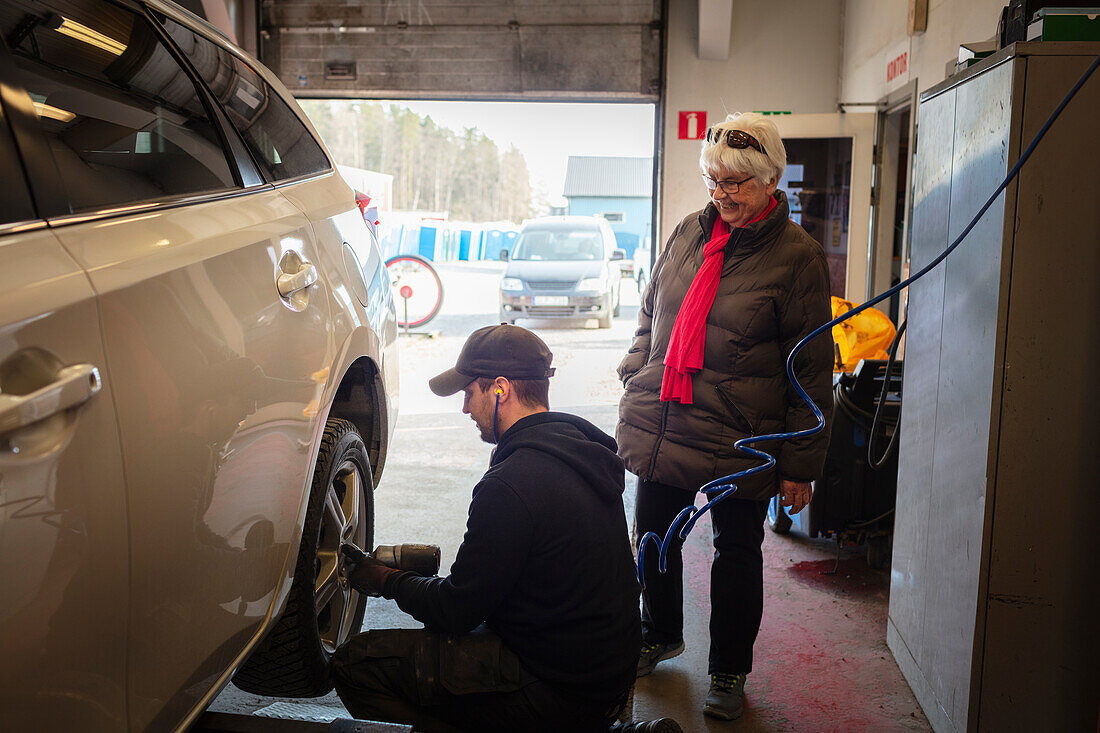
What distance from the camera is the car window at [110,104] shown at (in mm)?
1255

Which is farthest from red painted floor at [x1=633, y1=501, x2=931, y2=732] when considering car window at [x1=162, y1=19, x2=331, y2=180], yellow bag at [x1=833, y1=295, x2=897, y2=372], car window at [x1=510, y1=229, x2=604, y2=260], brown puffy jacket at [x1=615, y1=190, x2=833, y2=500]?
car window at [x1=510, y1=229, x2=604, y2=260]

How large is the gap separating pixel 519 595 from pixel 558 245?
37.7ft

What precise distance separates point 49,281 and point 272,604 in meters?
0.92

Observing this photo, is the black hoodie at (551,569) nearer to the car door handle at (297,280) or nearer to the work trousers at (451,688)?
the work trousers at (451,688)

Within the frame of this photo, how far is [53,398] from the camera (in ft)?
3.20

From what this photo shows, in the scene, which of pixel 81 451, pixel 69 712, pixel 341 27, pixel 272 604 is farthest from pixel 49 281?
pixel 341 27

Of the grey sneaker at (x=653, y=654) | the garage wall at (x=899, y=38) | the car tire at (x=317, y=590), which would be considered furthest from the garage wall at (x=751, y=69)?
the car tire at (x=317, y=590)

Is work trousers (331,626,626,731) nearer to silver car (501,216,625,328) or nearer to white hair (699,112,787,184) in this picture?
white hair (699,112,787,184)

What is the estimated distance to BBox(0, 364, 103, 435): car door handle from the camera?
92cm

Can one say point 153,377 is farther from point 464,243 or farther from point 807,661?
point 464,243

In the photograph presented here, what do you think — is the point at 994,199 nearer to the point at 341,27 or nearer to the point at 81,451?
the point at 81,451

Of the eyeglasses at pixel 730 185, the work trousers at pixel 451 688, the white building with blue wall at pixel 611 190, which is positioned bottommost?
the work trousers at pixel 451 688

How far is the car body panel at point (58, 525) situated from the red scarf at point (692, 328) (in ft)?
5.60

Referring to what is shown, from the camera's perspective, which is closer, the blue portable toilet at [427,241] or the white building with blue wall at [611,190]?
the blue portable toilet at [427,241]
